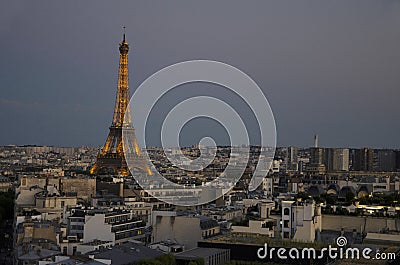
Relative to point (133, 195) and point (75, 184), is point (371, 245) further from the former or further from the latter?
point (75, 184)

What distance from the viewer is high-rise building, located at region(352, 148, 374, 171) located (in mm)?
71750

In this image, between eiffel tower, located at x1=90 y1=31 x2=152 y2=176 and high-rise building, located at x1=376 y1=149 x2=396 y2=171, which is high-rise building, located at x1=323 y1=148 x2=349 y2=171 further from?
eiffel tower, located at x1=90 y1=31 x2=152 y2=176

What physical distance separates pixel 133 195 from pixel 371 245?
18600mm

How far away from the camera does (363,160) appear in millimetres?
73000

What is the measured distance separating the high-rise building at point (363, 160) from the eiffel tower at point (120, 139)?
111ft

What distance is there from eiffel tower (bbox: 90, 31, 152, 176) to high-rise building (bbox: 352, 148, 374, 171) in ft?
111

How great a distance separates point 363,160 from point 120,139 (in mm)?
36804

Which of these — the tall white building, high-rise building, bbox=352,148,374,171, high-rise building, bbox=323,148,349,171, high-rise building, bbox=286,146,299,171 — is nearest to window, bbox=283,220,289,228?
the tall white building

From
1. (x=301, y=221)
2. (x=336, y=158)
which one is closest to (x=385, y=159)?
(x=336, y=158)

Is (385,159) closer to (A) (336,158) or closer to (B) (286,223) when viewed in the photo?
(A) (336,158)

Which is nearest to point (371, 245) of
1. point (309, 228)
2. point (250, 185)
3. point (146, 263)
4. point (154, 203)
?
point (309, 228)

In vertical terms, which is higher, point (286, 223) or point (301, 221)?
point (301, 221)

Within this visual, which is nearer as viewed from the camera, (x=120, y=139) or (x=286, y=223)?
(x=286, y=223)

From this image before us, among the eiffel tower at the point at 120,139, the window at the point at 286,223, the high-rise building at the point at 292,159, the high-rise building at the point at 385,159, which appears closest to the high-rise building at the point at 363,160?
the high-rise building at the point at 385,159
